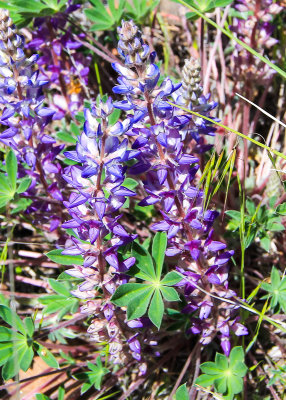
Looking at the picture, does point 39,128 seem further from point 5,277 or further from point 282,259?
point 282,259

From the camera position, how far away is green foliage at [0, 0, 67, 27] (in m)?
2.99

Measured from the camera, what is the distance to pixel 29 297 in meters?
3.17

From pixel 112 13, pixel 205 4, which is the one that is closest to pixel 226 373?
pixel 205 4

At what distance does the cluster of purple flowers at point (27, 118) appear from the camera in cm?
225

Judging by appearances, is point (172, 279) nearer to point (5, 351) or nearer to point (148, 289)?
point (148, 289)

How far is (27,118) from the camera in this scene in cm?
247

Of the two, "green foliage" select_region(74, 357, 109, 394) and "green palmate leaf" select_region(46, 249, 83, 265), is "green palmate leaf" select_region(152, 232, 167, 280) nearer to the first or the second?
"green palmate leaf" select_region(46, 249, 83, 265)

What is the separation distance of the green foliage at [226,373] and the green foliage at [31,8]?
7.09 feet

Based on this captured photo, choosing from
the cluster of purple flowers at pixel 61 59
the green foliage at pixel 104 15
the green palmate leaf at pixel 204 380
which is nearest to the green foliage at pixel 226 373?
the green palmate leaf at pixel 204 380

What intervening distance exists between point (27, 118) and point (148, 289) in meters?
1.00

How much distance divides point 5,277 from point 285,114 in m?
2.12

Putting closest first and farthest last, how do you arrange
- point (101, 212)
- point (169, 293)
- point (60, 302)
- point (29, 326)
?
point (101, 212) < point (169, 293) < point (29, 326) < point (60, 302)

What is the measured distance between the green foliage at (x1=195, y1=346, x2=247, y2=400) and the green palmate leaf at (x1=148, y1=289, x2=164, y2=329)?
403 millimetres

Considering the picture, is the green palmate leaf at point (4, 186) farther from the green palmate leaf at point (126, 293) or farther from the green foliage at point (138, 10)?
the green foliage at point (138, 10)
